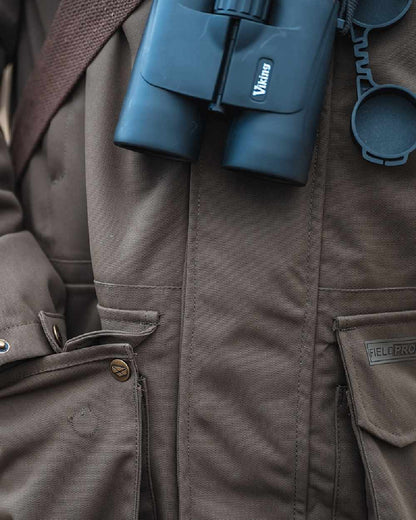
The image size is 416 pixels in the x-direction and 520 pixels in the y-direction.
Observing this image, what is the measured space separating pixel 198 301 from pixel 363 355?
10.0 inches

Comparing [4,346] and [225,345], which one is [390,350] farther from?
[4,346]

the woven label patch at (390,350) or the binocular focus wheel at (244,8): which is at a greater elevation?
the binocular focus wheel at (244,8)

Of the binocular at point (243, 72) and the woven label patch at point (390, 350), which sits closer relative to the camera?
the binocular at point (243, 72)

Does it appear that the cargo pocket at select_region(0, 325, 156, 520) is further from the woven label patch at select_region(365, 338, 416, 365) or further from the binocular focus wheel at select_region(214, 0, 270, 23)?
the binocular focus wheel at select_region(214, 0, 270, 23)

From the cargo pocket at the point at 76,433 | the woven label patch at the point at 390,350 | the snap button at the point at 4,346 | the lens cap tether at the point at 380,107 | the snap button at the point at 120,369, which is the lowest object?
the cargo pocket at the point at 76,433

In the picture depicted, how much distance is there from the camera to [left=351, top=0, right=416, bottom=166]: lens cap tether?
2.64 ft

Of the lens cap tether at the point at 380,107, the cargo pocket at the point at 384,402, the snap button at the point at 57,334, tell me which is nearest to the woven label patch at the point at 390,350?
the cargo pocket at the point at 384,402

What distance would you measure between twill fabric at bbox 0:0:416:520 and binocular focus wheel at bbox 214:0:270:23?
148mm

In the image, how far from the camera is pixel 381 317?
87 cm

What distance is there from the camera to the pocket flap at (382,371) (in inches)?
33.1

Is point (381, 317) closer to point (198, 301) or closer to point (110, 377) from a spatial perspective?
point (198, 301)

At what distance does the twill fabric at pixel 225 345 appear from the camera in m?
0.85

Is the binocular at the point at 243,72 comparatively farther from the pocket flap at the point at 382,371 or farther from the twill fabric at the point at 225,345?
the pocket flap at the point at 382,371

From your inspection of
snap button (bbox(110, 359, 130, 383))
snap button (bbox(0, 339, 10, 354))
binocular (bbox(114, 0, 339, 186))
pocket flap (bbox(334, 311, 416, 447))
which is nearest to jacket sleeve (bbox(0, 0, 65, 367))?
snap button (bbox(0, 339, 10, 354))
